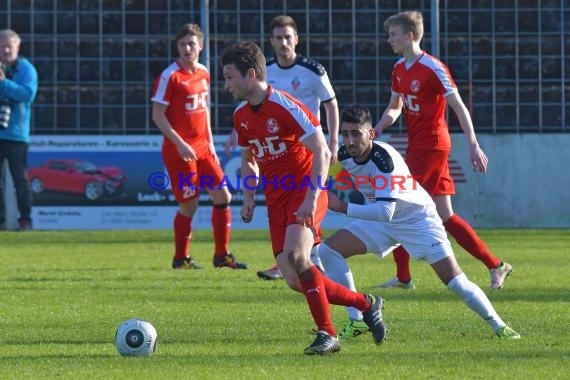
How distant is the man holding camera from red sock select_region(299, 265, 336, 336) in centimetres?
1007

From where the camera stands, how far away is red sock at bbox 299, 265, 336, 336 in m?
7.06

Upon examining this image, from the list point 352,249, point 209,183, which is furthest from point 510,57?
point 352,249

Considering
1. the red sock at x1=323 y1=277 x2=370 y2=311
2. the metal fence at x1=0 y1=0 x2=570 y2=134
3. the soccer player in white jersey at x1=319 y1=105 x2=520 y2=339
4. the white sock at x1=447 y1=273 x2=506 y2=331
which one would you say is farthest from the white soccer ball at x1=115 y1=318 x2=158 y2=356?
the metal fence at x1=0 y1=0 x2=570 y2=134

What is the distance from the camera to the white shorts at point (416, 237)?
7.82 m

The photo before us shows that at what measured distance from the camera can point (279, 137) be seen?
734 cm

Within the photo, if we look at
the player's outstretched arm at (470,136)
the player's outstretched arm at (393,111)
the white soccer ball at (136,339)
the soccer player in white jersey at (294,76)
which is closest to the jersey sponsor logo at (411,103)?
the player's outstretched arm at (393,111)

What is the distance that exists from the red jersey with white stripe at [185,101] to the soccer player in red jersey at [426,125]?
93.8 inches

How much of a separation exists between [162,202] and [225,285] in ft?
28.3

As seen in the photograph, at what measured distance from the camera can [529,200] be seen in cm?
1959

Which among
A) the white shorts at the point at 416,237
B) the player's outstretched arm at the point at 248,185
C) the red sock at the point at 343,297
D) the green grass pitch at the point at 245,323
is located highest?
the player's outstretched arm at the point at 248,185

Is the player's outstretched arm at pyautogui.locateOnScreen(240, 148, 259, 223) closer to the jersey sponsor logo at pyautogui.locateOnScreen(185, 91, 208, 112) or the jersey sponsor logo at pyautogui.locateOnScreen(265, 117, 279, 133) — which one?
the jersey sponsor logo at pyautogui.locateOnScreen(265, 117, 279, 133)

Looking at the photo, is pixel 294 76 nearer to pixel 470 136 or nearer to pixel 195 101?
pixel 195 101

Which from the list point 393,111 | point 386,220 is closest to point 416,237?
point 386,220

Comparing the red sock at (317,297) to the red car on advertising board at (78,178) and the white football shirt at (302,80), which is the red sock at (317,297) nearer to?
the white football shirt at (302,80)
